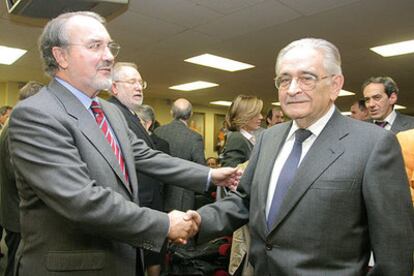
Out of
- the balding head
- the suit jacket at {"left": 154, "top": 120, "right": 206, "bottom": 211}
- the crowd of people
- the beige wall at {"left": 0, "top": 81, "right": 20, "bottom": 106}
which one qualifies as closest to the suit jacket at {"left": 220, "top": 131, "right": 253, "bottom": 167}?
the suit jacket at {"left": 154, "top": 120, "right": 206, "bottom": 211}

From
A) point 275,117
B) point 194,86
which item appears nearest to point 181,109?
point 275,117

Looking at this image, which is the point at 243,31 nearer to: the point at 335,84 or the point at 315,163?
the point at 335,84

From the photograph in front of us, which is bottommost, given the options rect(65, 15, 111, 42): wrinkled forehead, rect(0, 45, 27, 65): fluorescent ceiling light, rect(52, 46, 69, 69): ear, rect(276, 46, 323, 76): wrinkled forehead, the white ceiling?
rect(276, 46, 323, 76): wrinkled forehead

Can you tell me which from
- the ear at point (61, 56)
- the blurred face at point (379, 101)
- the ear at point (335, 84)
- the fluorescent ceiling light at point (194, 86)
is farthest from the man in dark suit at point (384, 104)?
the fluorescent ceiling light at point (194, 86)

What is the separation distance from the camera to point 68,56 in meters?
1.49

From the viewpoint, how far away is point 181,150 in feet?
11.0

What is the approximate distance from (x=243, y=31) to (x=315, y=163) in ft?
12.7

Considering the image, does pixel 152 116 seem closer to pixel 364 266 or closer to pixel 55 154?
pixel 55 154

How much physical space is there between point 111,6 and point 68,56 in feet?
3.50

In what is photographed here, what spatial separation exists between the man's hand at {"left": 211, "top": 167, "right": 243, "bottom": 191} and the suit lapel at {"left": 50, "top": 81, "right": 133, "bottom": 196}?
23.1 inches

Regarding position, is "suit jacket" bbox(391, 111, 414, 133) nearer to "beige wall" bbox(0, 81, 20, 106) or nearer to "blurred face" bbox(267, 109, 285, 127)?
"blurred face" bbox(267, 109, 285, 127)


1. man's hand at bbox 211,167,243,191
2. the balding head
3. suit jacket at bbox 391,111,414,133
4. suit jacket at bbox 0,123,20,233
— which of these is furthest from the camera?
the balding head

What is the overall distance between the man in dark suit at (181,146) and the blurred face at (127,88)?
2.54 ft

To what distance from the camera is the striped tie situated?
58.5 inches
